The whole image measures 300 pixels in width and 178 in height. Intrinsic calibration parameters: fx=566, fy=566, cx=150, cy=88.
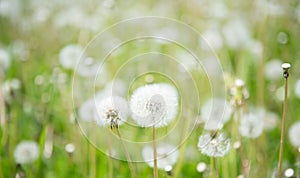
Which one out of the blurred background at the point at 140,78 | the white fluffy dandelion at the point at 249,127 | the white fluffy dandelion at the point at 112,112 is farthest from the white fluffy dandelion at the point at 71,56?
the white fluffy dandelion at the point at 112,112

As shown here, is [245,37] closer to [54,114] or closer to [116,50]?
[116,50]

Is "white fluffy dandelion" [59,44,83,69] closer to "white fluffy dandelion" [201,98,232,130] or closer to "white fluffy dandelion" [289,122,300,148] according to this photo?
"white fluffy dandelion" [201,98,232,130]

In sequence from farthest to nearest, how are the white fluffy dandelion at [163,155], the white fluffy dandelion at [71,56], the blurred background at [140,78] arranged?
the white fluffy dandelion at [71,56] < the blurred background at [140,78] < the white fluffy dandelion at [163,155]

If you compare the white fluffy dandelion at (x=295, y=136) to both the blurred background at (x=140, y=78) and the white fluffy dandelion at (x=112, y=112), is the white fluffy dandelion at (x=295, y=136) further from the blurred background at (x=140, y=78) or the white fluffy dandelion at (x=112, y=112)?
the white fluffy dandelion at (x=112, y=112)

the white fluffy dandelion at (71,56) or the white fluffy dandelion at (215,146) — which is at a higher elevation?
the white fluffy dandelion at (71,56)

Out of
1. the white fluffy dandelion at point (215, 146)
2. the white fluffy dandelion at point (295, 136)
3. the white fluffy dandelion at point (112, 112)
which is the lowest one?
the white fluffy dandelion at point (215, 146)

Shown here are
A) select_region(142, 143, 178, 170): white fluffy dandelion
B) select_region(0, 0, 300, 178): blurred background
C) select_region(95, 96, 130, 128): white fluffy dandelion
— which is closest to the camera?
select_region(95, 96, 130, 128): white fluffy dandelion

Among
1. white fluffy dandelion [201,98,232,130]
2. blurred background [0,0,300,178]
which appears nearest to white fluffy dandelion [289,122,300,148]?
blurred background [0,0,300,178]

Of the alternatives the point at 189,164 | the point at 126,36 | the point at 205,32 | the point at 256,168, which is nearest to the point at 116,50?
the point at 126,36
